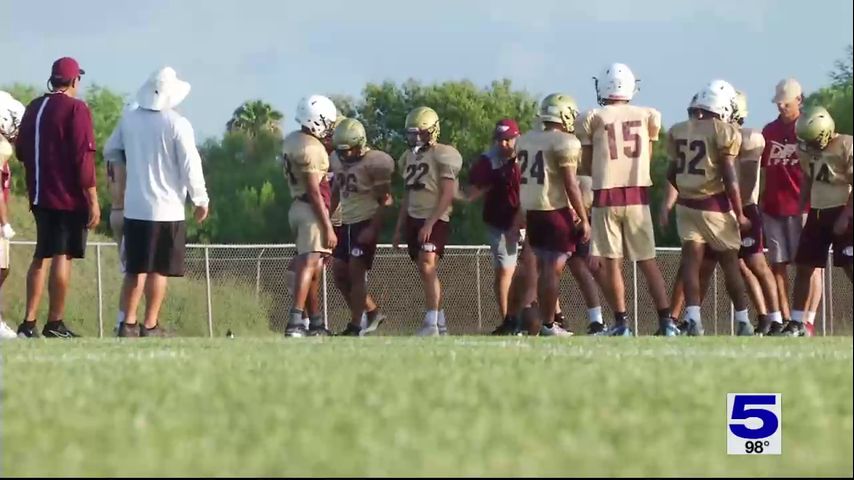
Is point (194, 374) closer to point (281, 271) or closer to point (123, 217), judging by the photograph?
point (123, 217)

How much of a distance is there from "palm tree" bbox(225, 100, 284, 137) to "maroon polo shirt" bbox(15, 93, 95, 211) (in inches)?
1837

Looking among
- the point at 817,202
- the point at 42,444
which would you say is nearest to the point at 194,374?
the point at 42,444

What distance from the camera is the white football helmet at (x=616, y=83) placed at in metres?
12.7

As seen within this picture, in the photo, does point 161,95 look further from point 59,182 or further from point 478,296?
point 478,296

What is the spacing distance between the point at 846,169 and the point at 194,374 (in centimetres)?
721

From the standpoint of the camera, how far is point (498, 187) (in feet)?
46.6

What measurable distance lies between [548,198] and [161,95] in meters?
3.09

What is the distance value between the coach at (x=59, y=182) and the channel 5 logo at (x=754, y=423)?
7759mm

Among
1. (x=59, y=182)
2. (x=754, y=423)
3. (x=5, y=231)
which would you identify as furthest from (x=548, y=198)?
(x=754, y=423)

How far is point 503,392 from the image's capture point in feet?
17.7

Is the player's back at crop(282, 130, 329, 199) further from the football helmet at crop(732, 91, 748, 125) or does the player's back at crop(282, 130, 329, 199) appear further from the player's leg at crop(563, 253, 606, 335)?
the football helmet at crop(732, 91, 748, 125)

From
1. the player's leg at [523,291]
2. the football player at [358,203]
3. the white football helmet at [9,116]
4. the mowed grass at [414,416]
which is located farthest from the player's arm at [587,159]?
the mowed grass at [414,416]

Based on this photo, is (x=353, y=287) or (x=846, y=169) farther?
(x=353, y=287)

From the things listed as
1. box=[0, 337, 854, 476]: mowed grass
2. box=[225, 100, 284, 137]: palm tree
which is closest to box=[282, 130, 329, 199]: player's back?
box=[0, 337, 854, 476]: mowed grass
